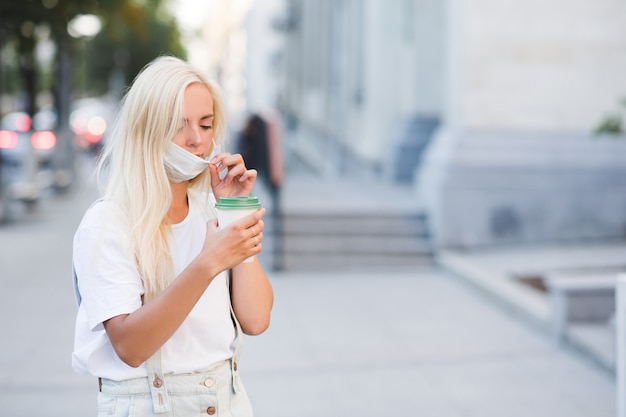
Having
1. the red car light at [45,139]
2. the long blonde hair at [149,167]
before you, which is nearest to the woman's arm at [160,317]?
the long blonde hair at [149,167]

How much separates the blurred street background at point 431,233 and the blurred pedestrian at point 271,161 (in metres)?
0.03

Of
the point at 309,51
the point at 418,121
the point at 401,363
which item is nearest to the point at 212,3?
the point at 309,51

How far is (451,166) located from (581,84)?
1.95m

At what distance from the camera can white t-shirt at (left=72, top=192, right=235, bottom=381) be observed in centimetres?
195

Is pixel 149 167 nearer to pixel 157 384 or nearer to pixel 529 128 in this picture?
pixel 157 384

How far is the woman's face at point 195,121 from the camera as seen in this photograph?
205cm

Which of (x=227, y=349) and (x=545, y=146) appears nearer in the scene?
(x=227, y=349)

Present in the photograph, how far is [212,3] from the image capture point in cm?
12244

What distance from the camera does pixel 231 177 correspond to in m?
2.13

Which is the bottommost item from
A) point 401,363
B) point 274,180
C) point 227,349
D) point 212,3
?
point 401,363

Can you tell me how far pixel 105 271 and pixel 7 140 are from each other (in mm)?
15668

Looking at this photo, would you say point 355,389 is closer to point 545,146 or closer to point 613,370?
point 613,370

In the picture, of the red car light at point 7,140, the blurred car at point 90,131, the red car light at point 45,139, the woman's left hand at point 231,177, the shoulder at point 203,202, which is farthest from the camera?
the blurred car at point 90,131

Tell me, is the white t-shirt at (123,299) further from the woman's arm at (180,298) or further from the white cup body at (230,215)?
the white cup body at (230,215)
